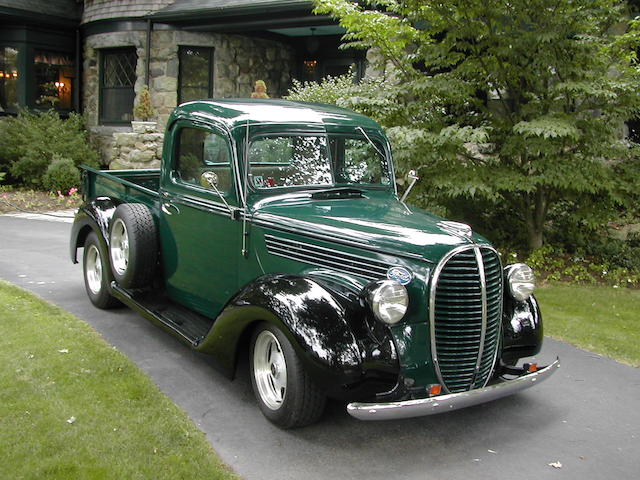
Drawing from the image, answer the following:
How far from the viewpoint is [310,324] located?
379 cm

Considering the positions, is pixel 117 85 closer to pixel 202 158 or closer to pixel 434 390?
pixel 202 158

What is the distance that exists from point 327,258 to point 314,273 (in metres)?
0.13

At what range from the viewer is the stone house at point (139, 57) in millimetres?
15672

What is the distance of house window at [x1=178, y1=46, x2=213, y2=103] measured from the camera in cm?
1633

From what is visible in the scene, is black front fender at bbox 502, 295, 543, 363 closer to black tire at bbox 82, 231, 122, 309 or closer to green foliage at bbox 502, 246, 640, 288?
black tire at bbox 82, 231, 122, 309

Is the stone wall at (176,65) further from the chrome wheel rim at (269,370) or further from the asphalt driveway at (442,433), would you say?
the chrome wheel rim at (269,370)

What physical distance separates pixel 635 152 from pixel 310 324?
6.01m

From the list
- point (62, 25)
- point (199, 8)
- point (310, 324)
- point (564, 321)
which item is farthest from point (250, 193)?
point (62, 25)

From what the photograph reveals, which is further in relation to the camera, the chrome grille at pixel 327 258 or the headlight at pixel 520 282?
the headlight at pixel 520 282

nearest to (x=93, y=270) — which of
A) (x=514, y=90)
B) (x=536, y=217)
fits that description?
(x=514, y=90)

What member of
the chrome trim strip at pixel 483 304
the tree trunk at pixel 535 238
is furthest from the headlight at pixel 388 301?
the tree trunk at pixel 535 238

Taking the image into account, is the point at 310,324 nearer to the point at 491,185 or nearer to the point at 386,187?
the point at 386,187

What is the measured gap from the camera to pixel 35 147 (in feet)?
49.2

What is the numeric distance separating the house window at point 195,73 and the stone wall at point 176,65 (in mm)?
185
